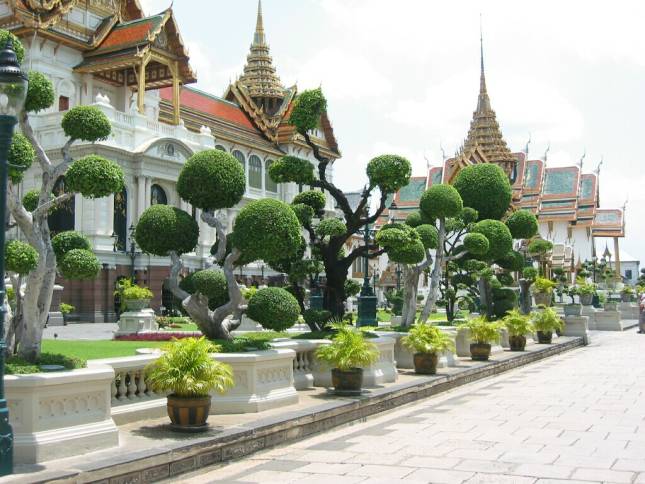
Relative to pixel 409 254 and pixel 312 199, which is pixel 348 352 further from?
pixel 409 254

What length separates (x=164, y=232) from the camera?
1111cm

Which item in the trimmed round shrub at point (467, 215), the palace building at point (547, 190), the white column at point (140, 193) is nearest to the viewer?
the trimmed round shrub at point (467, 215)

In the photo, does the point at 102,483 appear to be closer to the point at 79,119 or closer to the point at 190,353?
the point at 190,353

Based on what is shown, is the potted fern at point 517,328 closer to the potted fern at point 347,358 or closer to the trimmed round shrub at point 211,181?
the potted fern at point 347,358

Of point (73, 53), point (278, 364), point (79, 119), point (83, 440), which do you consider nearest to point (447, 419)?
point (278, 364)

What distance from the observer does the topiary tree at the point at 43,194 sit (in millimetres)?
8352

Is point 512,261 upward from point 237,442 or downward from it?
upward

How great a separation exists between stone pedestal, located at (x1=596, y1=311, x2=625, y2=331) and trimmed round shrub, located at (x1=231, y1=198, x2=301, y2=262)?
1366 inches

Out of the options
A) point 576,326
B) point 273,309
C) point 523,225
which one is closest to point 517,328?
point 523,225

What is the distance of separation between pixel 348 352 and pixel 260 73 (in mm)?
54865

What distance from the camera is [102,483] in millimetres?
6750

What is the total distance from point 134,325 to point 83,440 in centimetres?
1676

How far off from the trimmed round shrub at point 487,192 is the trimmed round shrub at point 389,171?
39.2ft

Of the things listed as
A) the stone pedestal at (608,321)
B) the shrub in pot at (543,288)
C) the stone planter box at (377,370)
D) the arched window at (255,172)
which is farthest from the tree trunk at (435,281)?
the arched window at (255,172)
